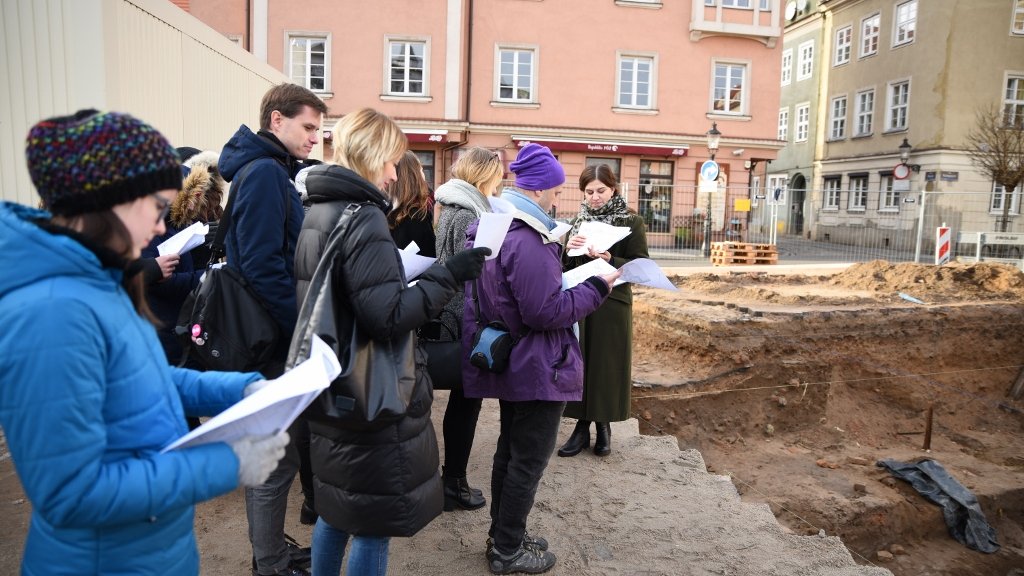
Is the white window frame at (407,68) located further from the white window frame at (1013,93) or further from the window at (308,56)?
the white window frame at (1013,93)

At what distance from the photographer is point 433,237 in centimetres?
382

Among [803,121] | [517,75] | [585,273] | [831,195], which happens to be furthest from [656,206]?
[585,273]

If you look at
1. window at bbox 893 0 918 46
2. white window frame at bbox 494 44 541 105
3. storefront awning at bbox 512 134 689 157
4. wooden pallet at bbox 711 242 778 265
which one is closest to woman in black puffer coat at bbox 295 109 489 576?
wooden pallet at bbox 711 242 778 265

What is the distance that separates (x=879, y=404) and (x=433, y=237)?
790 centimetres

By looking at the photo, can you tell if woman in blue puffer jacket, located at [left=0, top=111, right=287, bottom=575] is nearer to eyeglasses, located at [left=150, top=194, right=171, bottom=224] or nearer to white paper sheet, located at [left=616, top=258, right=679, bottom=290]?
eyeglasses, located at [left=150, top=194, right=171, bottom=224]

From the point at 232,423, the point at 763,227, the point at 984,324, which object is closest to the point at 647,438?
the point at 232,423

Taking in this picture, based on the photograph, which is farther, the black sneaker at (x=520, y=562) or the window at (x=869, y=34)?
the window at (x=869, y=34)

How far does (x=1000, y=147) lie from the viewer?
77.2 feet

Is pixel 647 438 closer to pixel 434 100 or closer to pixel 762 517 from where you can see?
pixel 762 517

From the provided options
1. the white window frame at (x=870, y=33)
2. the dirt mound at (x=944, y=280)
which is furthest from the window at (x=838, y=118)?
the dirt mound at (x=944, y=280)

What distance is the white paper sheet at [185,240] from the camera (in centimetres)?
324

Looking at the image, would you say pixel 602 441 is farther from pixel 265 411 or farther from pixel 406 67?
pixel 406 67

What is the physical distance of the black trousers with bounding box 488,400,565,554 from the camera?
307cm

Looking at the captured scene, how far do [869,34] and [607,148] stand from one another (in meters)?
15.2
